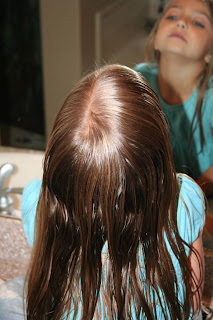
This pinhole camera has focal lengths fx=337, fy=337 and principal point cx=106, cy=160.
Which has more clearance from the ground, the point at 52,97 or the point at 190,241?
the point at 52,97

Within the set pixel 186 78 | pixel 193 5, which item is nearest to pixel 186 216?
pixel 186 78

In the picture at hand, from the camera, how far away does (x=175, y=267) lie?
586 millimetres

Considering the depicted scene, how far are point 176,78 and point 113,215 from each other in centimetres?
35

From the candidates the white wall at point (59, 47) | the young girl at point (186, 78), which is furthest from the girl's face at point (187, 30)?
the white wall at point (59, 47)

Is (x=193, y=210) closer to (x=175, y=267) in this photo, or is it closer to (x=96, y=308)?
(x=175, y=267)

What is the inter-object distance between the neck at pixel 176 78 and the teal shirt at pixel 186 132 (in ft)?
0.03

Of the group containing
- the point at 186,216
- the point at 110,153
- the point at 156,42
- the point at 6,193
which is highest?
the point at 156,42

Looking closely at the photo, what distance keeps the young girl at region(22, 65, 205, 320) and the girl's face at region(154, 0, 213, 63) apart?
23 centimetres

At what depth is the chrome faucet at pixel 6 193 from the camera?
0.86 metres

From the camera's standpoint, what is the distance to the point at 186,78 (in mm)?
684

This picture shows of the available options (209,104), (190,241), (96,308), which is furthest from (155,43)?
(96,308)

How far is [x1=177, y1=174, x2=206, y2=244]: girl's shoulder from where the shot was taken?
58 centimetres

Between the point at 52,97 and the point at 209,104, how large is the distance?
1.17 feet

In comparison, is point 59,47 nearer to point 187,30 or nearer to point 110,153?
point 187,30
